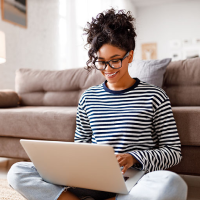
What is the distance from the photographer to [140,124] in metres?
0.92

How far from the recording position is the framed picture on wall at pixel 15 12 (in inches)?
106

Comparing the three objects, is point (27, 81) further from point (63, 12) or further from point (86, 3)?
point (86, 3)

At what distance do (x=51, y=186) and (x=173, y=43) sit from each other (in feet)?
16.8

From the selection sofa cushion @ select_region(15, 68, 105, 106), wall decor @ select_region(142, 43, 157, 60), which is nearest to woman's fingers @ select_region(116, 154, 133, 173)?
sofa cushion @ select_region(15, 68, 105, 106)

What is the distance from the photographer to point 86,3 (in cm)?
399

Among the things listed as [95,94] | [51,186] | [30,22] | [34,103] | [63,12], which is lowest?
[51,186]

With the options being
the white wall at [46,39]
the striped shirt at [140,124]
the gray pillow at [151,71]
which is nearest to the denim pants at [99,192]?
the striped shirt at [140,124]

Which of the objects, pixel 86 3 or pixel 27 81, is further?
pixel 86 3

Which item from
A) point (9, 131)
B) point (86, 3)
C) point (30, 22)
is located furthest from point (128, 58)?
point (86, 3)

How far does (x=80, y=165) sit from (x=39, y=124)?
83 centimetres

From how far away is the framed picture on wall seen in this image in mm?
2700

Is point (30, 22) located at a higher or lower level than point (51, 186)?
higher

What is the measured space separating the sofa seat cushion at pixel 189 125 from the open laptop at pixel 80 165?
0.44 metres

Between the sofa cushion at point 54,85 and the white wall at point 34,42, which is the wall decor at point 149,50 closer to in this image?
the white wall at point 34,42
